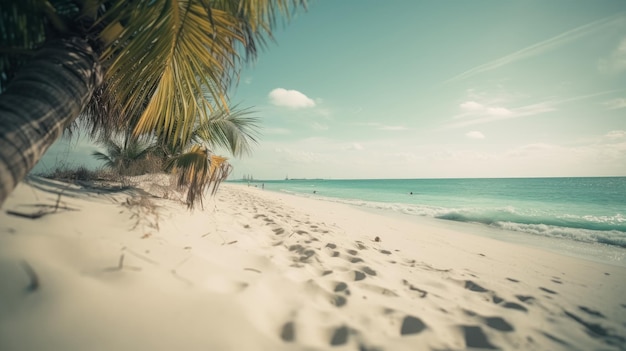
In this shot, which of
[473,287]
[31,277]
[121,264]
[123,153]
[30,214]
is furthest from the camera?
[123,153]

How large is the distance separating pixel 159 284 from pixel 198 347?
1.49ft

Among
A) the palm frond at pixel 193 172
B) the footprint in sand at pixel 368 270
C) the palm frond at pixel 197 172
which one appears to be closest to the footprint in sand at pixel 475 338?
the footprint in sand at pixel 368 270

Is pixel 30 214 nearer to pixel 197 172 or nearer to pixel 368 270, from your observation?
pixel 197 172

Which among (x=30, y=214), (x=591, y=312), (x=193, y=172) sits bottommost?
(x=591, y=312)

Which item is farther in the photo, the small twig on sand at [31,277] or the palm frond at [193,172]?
the palm frond at [193,172]

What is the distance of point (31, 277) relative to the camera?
1.08 m

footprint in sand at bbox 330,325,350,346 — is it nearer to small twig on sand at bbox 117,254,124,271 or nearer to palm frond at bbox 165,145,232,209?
small twig on sand at bbox 117,254,124,271

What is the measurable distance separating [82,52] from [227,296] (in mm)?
1970

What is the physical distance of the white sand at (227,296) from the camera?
3.42 ft

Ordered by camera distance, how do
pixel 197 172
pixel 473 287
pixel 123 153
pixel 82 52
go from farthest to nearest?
pixel 123 153 < pixel 197 172 < pixel 473 287 < pixel 82 52

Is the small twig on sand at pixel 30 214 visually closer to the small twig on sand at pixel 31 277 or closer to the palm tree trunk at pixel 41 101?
the palm tree trunk at pixel 41 101

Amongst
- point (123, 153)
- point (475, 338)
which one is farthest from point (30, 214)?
point (123, 153)

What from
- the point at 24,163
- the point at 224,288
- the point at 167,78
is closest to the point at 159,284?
the point at 224,288

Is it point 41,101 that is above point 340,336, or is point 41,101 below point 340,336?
above
